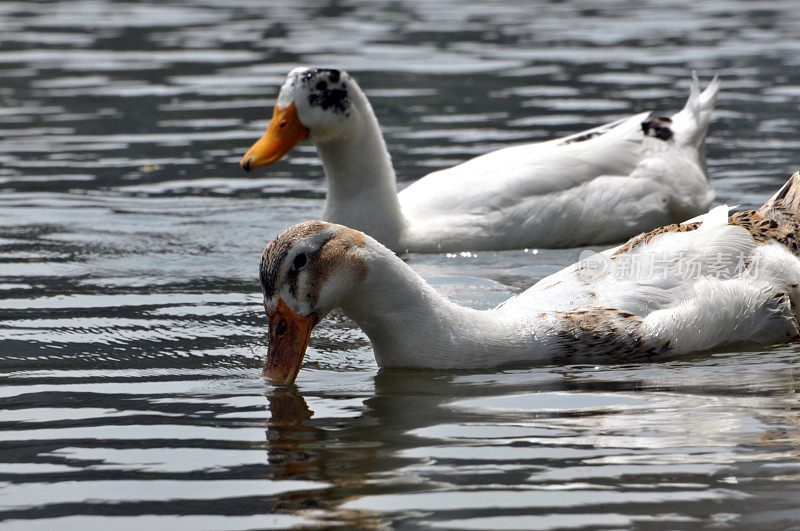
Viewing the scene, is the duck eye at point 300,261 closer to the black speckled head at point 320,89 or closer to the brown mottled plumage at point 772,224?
the brown mottled plumage at point 772,224

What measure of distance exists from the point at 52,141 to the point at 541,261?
20.8ft

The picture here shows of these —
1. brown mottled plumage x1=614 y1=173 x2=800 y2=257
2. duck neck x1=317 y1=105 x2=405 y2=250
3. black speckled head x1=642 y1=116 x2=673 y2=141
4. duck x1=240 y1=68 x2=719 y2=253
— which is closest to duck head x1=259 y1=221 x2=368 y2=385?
brown mottled plumage x1=614 y1=173 x2=800 y2=257

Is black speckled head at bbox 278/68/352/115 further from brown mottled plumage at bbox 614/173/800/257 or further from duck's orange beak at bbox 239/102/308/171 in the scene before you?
brown mottled plumage at bbox 614/173/800/257

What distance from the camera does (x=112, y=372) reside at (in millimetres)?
6797

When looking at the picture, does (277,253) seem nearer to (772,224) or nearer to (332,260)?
(332,260)

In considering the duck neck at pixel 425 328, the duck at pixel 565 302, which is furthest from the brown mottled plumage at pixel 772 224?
the duck neck at pixel 425 328

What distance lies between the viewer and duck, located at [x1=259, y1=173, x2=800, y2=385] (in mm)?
6320

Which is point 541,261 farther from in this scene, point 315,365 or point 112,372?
point 112,372

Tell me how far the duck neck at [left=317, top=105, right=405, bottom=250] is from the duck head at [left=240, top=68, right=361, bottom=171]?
0.54ft

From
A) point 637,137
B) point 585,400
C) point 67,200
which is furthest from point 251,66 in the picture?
point 585,400

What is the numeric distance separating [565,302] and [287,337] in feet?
4.68

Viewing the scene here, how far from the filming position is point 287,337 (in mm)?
6352

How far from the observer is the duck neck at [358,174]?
1002 centimetres

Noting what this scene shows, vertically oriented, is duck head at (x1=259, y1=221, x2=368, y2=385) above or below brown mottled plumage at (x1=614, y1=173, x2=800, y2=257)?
below
